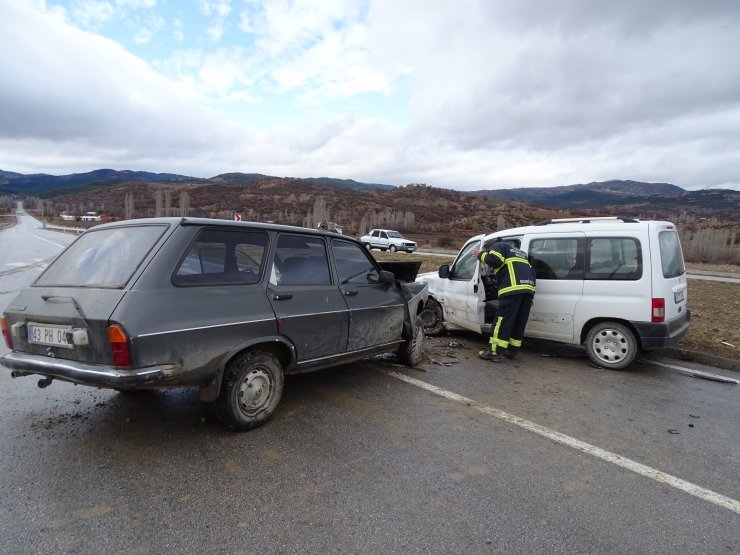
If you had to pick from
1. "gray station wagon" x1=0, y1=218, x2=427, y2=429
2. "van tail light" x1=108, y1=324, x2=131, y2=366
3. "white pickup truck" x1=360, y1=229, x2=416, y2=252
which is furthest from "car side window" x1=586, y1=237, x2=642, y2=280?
"white pickup truck" x1=360, y1=229, x2=416, y2=252

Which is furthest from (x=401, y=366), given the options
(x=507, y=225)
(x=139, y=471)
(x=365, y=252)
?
(x=507, y=225)

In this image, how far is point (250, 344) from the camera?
3547 millimetres

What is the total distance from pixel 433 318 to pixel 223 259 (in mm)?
4795

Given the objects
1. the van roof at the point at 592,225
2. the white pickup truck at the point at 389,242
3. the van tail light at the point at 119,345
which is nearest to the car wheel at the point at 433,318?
the van roof at the point at 592,225

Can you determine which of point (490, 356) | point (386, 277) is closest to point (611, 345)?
point (490, 356)

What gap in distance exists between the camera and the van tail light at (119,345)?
2.96 meters

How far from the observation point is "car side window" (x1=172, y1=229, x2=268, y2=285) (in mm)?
3446

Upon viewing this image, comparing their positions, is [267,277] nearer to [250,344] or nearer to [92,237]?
[250,344]

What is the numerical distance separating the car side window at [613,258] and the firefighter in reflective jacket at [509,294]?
783 millimetres

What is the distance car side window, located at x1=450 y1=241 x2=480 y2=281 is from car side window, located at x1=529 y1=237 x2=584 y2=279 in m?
0.88

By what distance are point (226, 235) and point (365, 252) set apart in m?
1.87

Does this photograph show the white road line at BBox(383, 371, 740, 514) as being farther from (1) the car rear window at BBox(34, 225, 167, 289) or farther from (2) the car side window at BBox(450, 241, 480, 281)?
(1) the car rear window at BBox(34, 225, 167, 289)

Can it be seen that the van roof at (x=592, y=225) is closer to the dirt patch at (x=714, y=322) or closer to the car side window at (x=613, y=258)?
the car side window at (x=613, y=258)

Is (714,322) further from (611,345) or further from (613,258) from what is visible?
(613,258)
